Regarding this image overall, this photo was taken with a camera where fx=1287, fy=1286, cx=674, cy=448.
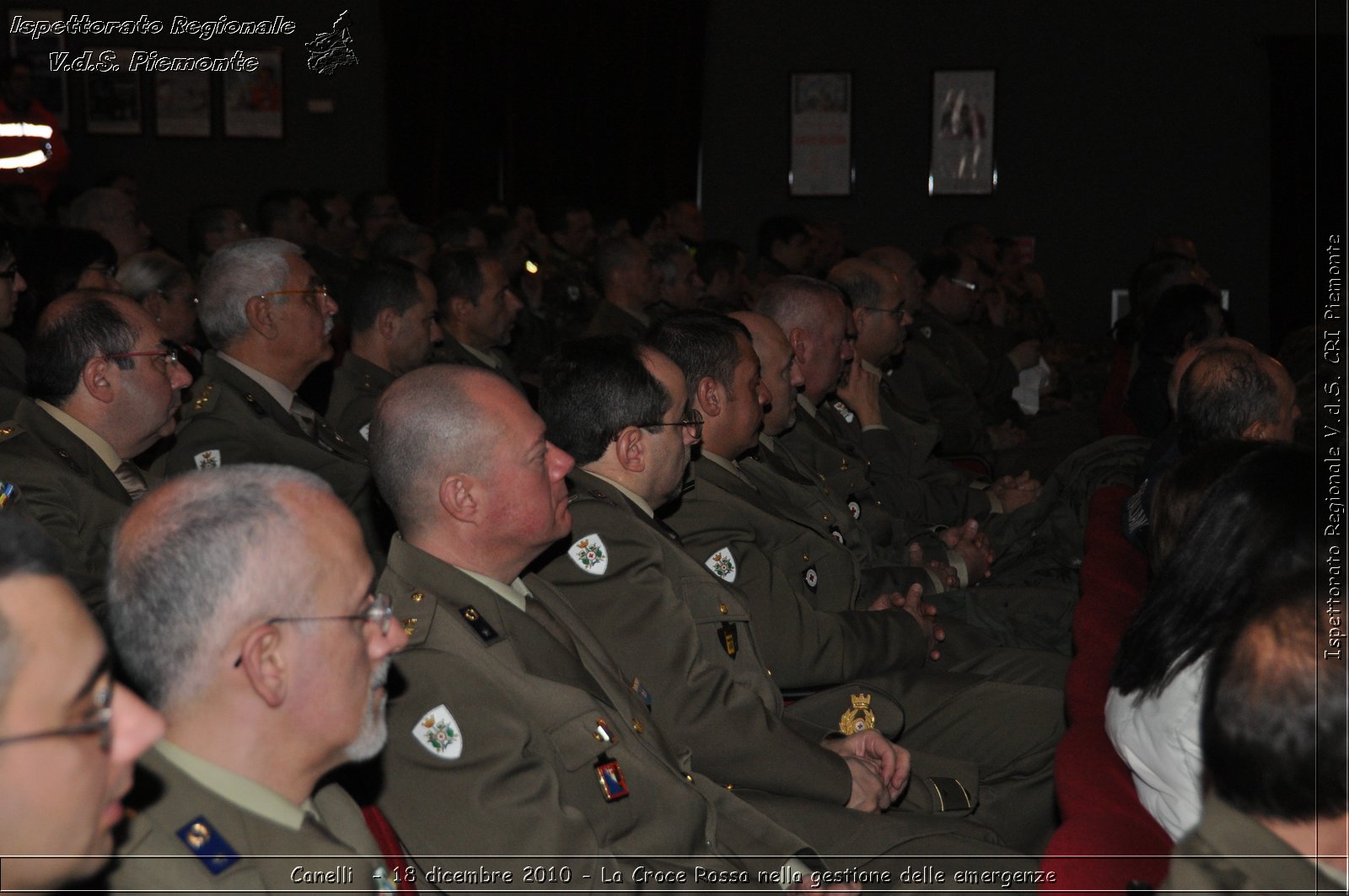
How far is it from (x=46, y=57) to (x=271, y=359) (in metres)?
6.90

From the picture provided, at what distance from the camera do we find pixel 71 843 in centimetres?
112

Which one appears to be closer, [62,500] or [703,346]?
[62,500]

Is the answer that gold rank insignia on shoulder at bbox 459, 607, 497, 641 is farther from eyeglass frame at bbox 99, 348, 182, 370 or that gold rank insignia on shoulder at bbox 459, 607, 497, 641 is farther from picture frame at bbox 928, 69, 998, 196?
picture frame at bbox 928, 69, 998, 196

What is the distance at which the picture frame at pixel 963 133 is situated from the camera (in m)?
10.2

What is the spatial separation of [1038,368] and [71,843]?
668 cm

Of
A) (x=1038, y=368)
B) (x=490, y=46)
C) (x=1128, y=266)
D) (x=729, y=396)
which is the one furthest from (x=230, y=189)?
(x=729, y=396)

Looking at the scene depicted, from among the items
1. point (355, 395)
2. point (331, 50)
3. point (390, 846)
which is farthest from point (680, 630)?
point (331, 50)

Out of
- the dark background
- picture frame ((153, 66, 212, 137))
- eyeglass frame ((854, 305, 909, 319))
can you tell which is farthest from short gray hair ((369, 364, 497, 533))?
picture frame ((153, 66, 212, 137))

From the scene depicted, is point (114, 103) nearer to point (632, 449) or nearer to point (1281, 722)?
point (632, 449)

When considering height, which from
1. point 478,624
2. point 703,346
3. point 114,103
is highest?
point 114,103

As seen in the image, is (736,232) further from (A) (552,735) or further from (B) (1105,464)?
(A) (552,735)

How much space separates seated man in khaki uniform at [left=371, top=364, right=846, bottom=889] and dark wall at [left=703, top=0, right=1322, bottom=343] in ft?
28.4

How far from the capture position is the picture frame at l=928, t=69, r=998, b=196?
1020 cm

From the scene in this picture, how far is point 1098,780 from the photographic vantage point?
6.11ft
